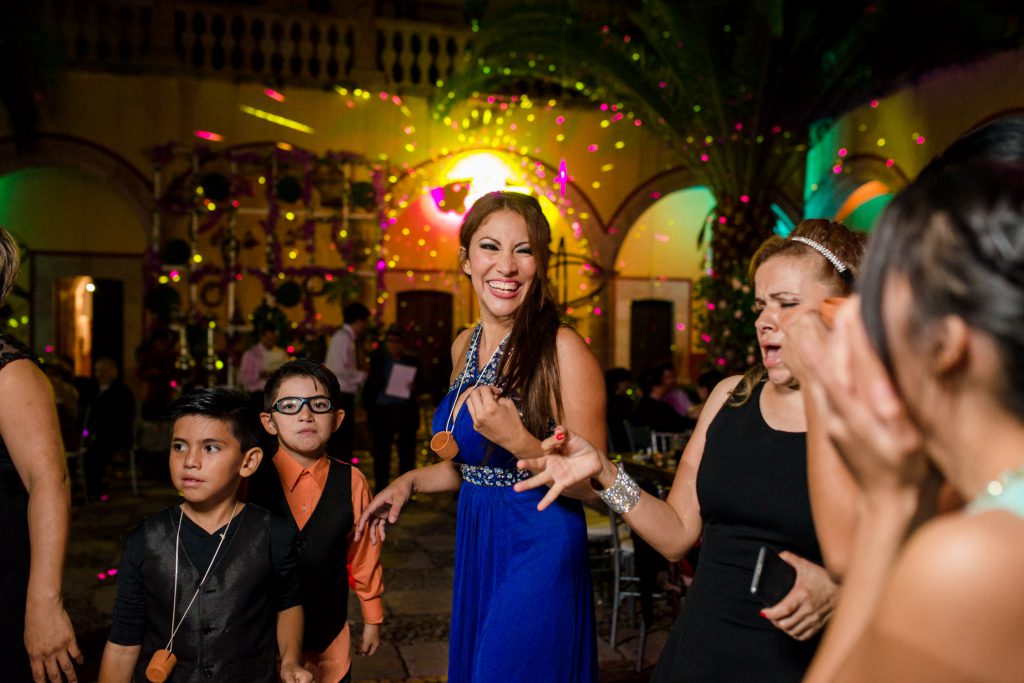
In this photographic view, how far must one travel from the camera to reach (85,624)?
201 inches

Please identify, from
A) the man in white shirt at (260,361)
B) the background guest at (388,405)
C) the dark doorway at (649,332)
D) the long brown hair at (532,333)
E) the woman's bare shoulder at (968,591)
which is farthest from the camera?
→ the dark doorway at (649,332)

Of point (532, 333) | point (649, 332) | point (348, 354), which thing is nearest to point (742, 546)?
point (532, 333)

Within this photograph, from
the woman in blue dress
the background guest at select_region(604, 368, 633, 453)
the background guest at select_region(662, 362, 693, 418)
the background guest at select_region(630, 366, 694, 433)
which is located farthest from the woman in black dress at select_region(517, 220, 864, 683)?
the background guest at select_region(662, 362, 693, 418)

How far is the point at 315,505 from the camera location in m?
2.78

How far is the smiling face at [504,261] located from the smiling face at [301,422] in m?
0.63

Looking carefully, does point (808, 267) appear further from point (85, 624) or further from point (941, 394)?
point (85, 624)

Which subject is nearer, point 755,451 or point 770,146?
point 755,451

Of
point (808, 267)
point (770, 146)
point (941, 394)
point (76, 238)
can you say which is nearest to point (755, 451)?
point (808, 267)

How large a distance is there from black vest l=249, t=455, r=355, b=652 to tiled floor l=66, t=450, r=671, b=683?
1.79 m

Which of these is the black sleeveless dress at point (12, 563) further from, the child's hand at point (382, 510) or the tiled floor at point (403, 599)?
the tiled floor at point (403, 599)

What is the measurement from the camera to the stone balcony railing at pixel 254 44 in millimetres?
12188

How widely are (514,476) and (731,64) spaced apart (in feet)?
25.0

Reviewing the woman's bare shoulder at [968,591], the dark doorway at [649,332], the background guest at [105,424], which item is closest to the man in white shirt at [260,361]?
the background guest at [105,424]

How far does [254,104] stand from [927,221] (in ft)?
42.3
